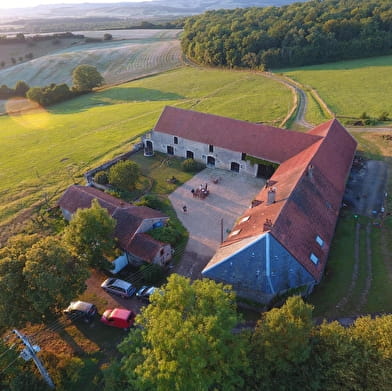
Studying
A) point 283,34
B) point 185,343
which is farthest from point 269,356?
point 283,34

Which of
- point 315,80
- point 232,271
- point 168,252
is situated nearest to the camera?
point 232,271

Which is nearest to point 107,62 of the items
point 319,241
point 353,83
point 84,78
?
point 84,78

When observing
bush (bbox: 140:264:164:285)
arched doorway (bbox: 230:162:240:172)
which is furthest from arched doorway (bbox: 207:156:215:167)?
bush (bbox: 140:264:164:285)

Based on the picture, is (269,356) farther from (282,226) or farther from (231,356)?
(282,226)

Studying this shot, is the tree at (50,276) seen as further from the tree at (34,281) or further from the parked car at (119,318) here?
the parked car at (119,318)

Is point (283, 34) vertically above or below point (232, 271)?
above

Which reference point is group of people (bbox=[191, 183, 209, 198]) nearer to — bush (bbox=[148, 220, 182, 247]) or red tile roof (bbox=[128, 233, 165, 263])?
bush (bbox=[148, 220, 182, 247])

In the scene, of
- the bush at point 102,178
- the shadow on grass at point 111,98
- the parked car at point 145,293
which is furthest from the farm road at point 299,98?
the parked car at point 145,293
